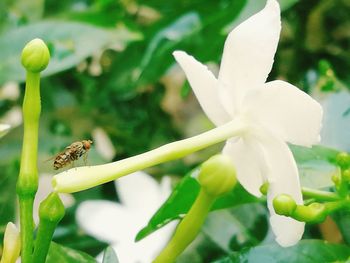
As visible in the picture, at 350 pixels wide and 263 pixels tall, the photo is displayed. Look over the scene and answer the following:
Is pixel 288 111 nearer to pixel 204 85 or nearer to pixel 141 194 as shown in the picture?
pixel 204 85

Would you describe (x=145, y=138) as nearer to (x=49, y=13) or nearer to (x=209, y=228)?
(x=49, y=13)

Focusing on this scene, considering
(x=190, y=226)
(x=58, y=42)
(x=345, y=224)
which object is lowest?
(x=345, y=224)

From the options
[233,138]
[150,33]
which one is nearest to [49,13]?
[150,33]

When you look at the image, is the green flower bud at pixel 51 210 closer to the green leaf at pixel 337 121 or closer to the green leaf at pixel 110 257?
the green leaf at pixel 110 257

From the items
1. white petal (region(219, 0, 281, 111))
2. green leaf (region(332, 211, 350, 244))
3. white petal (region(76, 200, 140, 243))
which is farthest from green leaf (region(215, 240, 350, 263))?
white petal (region(76, 200, 140, 243))

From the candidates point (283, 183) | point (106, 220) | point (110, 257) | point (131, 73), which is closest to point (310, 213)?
point (283, 183)

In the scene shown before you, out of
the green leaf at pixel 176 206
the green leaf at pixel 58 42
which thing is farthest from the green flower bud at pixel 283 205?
the green leaf at pixel 58 42

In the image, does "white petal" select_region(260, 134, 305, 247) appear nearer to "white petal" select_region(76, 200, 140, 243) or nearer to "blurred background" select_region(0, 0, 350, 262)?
"blurred background" select_region(0, 0, 350, 262)

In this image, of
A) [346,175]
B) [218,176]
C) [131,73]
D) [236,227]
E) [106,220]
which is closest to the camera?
[218,176]
